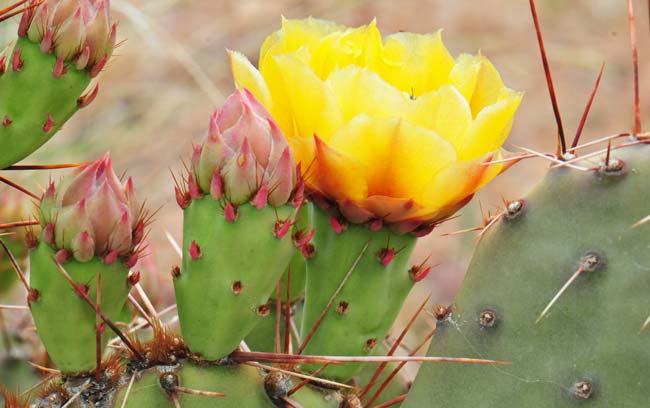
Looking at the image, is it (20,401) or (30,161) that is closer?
(20,401)

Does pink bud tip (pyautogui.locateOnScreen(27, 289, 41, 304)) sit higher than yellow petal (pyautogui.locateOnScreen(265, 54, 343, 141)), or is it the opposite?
yellow petal (pyautogui.locateOnScreen(265, 54, 343, 141))

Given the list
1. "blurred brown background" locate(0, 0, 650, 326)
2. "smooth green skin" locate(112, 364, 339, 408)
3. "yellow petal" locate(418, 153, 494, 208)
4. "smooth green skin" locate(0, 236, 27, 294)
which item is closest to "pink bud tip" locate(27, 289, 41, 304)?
"smooth green skin" locate(112, 364, 339, 408)

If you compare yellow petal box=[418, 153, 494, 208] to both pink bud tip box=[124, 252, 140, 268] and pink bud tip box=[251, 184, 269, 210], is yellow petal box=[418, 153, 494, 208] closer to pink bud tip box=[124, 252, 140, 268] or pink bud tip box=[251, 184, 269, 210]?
pink bud tip box=[251, 184, 269, 210]

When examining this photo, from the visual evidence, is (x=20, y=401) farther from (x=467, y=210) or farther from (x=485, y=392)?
(x=467, y=210)

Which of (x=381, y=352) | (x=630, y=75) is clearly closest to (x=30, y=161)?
(x=381, y=352)

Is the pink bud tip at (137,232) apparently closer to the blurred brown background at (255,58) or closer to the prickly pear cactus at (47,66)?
the prickly pear cactus at (47,66)

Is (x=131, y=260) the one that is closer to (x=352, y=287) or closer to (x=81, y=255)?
(x=81, y=255)
